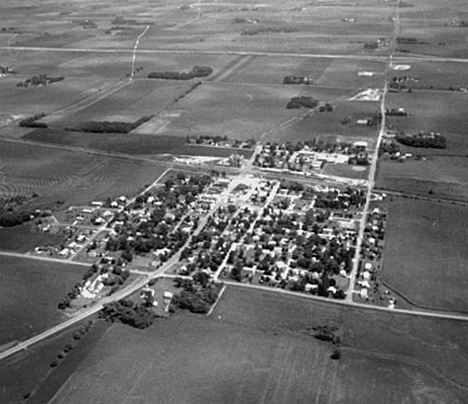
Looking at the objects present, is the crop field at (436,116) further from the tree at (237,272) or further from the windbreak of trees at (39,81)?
the windbreak of trees at (39,81)

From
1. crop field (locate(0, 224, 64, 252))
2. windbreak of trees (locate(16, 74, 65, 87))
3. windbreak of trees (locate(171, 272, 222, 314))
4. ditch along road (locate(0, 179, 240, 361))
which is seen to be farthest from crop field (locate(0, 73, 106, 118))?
windbreak of trees (locate(171, 272, 222, 314))

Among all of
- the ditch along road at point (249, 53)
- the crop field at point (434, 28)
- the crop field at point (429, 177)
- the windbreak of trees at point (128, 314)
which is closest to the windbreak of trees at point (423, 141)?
the crop field at point (429, 177)

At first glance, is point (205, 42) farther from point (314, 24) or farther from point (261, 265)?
point (261, 265)

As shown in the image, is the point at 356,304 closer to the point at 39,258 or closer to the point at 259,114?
the point at 39,258

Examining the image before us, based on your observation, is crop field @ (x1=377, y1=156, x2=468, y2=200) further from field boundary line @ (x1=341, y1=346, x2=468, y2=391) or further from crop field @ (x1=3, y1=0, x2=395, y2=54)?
crop field @ (x1=3, y1=0, x2=395, y2=54)

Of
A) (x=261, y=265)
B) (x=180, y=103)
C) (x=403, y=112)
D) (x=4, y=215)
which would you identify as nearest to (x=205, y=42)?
(x=180, y=103)

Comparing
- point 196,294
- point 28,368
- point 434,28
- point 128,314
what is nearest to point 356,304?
point 196,294
